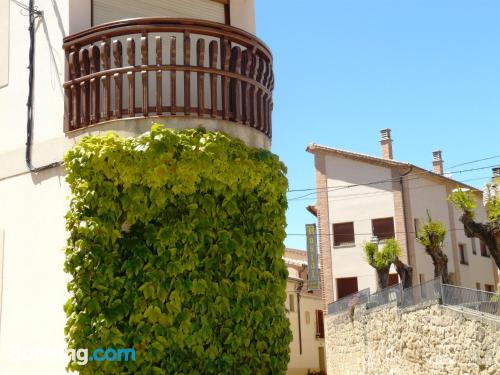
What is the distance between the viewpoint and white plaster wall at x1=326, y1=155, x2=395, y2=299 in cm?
3170

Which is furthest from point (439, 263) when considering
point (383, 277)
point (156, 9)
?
point (156, 9)

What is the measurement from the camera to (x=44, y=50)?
7.85 m

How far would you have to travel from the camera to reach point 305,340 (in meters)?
37.0

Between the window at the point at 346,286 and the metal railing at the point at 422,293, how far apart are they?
1235 cm

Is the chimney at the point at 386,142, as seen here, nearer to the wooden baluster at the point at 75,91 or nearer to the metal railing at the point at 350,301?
the metal railing at the point at 350,301

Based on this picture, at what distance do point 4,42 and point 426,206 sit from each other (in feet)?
89.5

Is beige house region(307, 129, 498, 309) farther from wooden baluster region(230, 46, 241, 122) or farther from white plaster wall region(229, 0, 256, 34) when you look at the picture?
wooden baluster region(230, 46, 241, 122)

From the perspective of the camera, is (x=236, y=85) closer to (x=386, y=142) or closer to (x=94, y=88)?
(x=94, y=88)

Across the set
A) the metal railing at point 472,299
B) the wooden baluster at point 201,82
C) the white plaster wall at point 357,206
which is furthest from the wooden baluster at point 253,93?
the white plaster wall at point 357,206

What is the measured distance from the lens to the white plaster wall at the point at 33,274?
7074 mm

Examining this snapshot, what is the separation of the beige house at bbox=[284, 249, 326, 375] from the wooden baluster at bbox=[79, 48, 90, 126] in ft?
90.1

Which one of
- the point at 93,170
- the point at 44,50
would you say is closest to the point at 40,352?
the point at 93,170

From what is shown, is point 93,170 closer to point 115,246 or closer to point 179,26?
point 115,246

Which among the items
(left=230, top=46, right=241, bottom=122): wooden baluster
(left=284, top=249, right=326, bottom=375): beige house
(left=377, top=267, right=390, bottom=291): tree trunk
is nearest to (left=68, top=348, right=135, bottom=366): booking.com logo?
(left=230, top=46, right=241, bottom=122): wooden baluster
